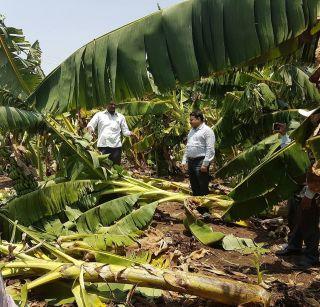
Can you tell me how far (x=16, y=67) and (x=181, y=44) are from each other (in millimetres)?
2557

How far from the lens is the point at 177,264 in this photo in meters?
4.99

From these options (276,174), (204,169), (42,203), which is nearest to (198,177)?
(204,169)

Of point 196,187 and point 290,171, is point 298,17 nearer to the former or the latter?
point 290,171

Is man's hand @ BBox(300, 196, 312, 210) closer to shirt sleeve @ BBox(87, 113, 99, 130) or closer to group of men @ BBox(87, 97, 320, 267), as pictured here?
group of men @ BBox(87, 97, 320, 267)

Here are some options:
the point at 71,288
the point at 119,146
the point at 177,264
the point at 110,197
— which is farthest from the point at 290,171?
the point at 119,146

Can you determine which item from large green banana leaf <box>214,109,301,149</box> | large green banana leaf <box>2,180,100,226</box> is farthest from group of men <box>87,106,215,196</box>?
large green banana leaf <box>2,180,100,226</box>

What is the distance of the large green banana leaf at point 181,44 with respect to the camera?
10.6ft

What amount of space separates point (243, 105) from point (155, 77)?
4.63 metres

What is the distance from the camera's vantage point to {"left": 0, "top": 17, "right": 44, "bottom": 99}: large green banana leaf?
16.5ft

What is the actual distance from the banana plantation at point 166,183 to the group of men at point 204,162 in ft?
0.65

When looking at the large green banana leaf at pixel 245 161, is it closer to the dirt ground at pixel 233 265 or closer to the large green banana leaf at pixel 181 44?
the dirt ground at pixel 233 265

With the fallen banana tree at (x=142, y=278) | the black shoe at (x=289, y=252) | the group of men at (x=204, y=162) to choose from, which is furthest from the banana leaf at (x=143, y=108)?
the fallen banana tree at (x=142, y=278)

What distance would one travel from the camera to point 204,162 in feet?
24.1

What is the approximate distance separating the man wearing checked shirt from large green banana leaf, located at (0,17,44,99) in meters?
2.92
